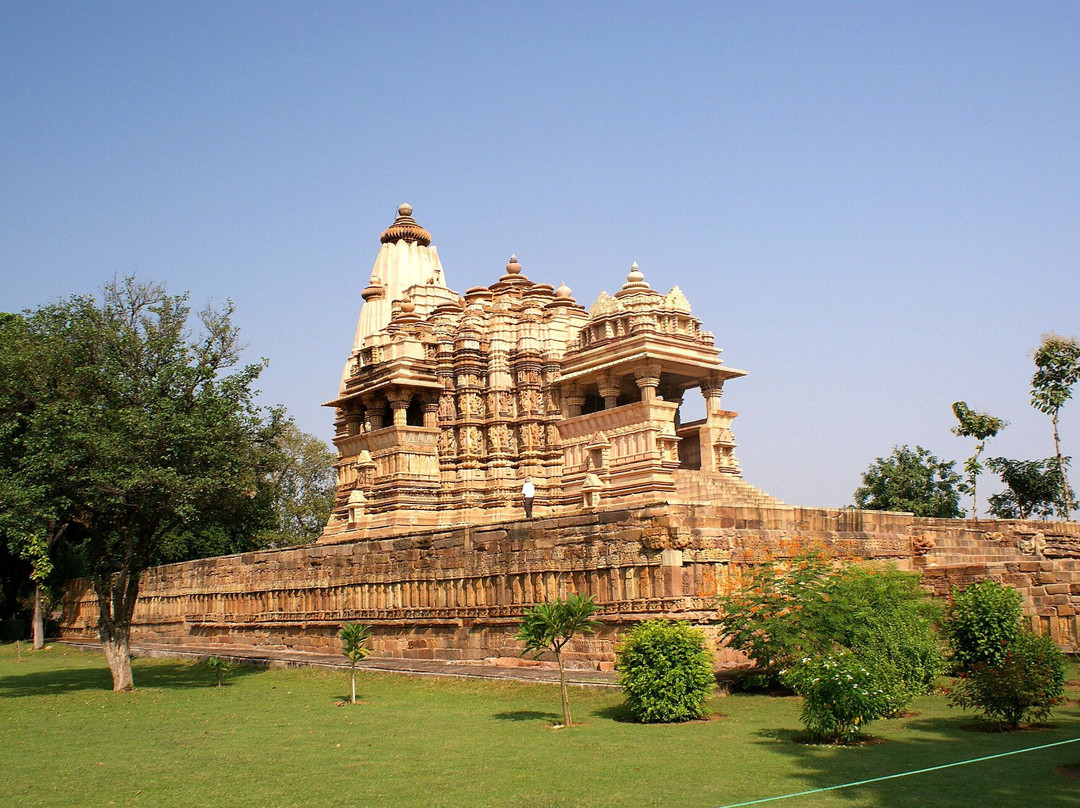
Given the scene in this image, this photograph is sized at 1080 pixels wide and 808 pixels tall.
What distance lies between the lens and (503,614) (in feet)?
57.5

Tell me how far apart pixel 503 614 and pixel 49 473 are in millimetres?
8037

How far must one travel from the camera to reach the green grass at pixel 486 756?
26.3 feet

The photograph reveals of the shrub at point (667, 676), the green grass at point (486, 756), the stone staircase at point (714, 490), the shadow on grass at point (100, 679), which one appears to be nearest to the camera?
the green grass at point (486, 756)

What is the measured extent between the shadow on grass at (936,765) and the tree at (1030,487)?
26.3 metres

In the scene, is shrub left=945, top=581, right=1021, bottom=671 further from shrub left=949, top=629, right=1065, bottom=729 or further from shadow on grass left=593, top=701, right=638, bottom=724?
shadow on grass left=593, top=701, right=638, bottom=724

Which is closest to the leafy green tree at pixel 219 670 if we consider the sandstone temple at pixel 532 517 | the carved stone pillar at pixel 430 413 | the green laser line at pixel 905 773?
the sandstone temple at pixel 532 517

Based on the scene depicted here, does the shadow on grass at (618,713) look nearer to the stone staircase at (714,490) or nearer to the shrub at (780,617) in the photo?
the shrub at (780,617)

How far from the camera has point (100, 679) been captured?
19.8 metres

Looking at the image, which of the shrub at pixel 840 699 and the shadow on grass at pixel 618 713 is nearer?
the shrub at pixel 840 699

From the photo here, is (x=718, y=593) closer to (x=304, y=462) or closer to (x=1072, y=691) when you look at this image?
(x=1072, y=691)

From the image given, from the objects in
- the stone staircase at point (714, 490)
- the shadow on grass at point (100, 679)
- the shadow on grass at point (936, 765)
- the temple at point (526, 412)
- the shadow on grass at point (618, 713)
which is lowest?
the shadow on grass at point (100, 679)

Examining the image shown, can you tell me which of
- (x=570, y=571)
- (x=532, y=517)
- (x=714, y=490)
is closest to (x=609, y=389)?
(x=714, y=490)

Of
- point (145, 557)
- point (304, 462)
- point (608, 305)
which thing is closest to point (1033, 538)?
point (608, 305)

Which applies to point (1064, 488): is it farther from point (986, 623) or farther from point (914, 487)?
point (986, 623)
